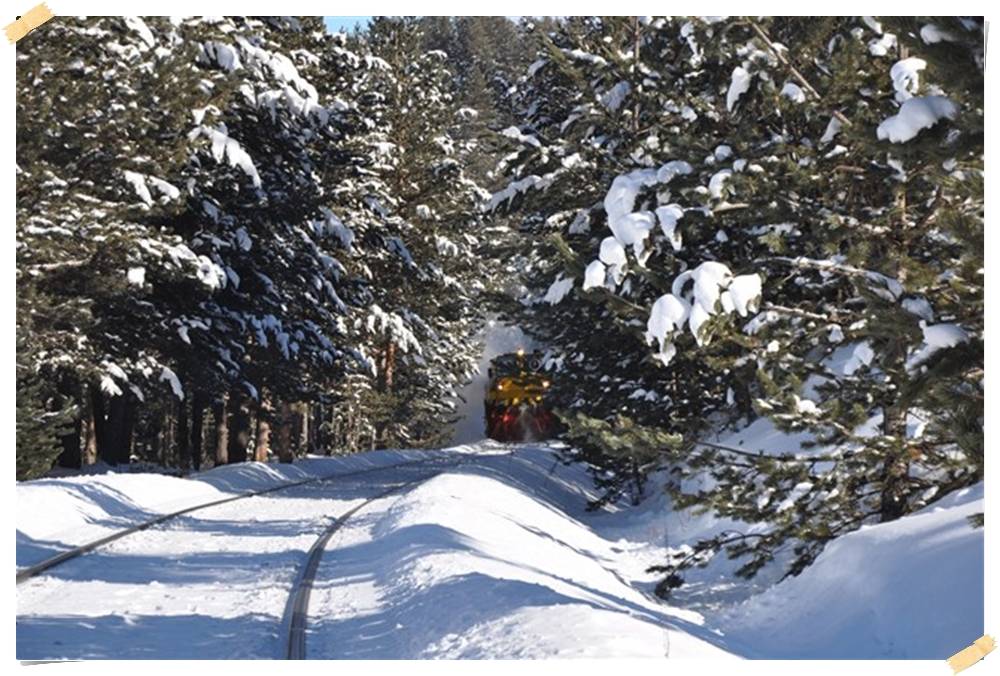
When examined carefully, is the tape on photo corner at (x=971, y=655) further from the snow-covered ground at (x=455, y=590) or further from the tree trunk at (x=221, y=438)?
the tree trunk at (x=221, y=438)

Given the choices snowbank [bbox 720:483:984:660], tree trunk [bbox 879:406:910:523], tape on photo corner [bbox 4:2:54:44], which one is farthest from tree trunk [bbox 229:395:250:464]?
tape on photo corner [bbox 4:2:54:44]

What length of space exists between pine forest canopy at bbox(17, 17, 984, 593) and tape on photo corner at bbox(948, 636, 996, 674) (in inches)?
44.2

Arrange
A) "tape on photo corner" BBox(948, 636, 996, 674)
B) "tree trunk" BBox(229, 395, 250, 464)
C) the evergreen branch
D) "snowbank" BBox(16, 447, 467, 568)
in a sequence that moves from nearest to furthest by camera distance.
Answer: "tape on photo corner" BBox(948, 636, 996, 674)
the evergreen branch
"snowbank" BBox(16, 447, 467, 568)
"tree trunk" BBox(229, 395, 250, 464)

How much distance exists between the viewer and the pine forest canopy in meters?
7.90

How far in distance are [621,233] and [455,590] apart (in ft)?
12.2

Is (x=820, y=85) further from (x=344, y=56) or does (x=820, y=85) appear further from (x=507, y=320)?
(x=344, y=56)

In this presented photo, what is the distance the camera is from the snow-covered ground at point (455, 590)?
7906 millimetres

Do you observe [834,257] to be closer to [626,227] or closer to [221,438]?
[626,227]

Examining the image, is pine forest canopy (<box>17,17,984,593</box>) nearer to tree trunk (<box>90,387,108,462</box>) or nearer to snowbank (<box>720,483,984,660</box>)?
snowbank (<box>720,483,984,660</box>)

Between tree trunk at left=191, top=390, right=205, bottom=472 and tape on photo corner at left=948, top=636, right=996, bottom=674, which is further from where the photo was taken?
tree trunk at left=191, top=390, right=205, bottom=472

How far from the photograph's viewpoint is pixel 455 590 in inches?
382

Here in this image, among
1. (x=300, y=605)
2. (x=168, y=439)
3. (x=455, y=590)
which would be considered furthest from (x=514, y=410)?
(x=300, y=605)

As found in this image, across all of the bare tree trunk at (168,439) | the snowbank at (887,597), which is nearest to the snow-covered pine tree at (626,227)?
the snowbank at (887,597)

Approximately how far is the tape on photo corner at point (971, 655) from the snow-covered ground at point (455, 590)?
1.13 m
